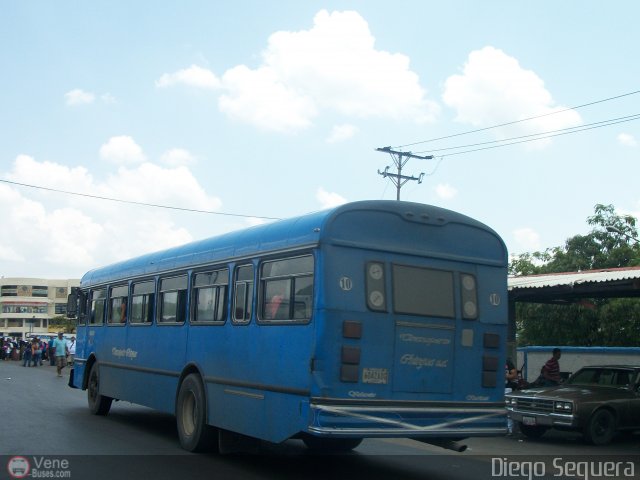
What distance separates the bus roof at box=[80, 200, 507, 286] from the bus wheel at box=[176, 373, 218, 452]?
174 centimetres

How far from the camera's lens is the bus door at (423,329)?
8.83 metres

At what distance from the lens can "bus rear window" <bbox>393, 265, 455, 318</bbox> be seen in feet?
29.5

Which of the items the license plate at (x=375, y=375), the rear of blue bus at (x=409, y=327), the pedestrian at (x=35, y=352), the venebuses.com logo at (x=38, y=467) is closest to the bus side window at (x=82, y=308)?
the venebuses.com logo at (x=38, y=467)

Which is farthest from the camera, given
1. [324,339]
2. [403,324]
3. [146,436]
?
[146,436]

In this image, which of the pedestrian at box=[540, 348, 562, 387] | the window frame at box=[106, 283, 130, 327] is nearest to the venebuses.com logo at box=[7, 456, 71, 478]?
the window frame at box=[106, 283, 130, 327]

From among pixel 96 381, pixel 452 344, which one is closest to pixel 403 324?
pixel 452 344

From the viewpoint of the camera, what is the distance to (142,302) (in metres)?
13.7

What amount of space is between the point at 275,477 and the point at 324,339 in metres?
2.20

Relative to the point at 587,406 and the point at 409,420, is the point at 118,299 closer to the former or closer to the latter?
the point at 409,420

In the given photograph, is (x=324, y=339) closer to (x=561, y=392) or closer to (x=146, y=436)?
(x=146, y=436)

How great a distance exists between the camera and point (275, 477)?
947 cm

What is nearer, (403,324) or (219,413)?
(403,324)

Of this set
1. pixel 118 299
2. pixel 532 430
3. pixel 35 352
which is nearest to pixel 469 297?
pixel 532 430

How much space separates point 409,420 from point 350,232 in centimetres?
214
